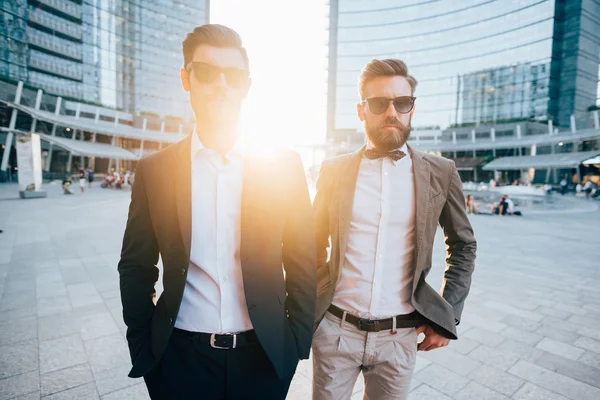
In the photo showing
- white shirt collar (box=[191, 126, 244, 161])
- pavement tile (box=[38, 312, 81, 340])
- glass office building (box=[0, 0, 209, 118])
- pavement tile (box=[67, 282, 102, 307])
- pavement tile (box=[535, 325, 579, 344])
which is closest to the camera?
white shirt collar (box=[191, 126, 244, 161])

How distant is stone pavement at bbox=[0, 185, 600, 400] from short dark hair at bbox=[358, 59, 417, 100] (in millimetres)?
2656

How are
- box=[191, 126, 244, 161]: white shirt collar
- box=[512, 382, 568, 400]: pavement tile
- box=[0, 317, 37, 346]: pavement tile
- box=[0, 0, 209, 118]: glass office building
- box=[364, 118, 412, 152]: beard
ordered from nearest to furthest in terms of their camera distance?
box=[191, 126, 244, 161]: white shirt collar < box=[364, 118, 412, 152]: beard < box=[512, 382, 568, 400]: pavement tile < box=[0, 317, 37, 346]: pavement tile < box=[0, 0, 209, 118]: glass office building

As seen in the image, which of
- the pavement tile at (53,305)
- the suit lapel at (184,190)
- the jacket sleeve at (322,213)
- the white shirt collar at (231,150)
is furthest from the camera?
the pavement tile at (53,305)

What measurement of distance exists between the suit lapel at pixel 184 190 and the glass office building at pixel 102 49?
4355 centimetres

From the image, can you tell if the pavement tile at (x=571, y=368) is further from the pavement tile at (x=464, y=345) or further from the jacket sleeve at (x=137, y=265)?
the jacket sleeve at (x=137, y=265)

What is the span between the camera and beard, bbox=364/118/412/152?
1.78m

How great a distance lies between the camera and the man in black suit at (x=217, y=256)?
150 centimetres

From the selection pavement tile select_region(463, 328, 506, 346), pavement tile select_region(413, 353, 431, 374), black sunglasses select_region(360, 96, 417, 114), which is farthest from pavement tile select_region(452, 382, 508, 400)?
black sunglasses select_region(360, 96, 417, 114)

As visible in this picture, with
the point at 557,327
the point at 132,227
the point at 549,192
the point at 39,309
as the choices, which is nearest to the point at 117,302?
the point at 39,309

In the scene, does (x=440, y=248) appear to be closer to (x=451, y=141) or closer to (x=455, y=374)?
(x=455, y=374)

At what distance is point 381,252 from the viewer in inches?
68.8

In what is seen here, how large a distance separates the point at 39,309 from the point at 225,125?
477 cm

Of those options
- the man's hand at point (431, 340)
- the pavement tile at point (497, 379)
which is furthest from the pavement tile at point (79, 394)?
the pavement tile at point (497, 379)

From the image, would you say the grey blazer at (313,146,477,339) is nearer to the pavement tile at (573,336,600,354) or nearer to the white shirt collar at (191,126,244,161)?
the white shirt collar at (191,126,244,161)
